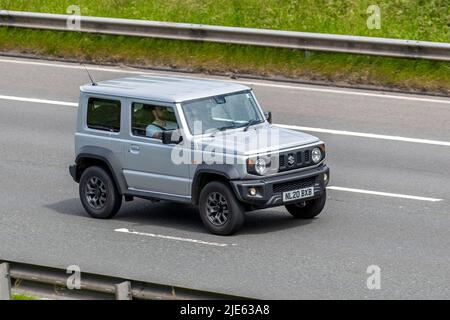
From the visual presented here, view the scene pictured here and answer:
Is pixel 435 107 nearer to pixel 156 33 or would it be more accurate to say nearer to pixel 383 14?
pixel 383 14

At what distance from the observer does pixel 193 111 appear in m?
16.1

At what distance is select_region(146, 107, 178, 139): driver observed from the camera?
1608cm

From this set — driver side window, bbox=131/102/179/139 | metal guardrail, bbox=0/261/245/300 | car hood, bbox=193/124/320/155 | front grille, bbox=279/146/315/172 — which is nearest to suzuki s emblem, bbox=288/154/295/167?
front grille, bbox=279/146/315/172

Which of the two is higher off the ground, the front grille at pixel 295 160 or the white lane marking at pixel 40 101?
the front grille at pixel 295 160

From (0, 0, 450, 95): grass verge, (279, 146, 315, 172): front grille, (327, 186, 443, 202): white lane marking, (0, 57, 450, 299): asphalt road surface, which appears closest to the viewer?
(0, 57, 450, 299): asphalt road surface

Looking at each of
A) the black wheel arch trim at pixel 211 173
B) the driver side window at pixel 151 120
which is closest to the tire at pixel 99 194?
the driver side window at pixel 151 120

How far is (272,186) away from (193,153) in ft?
3.70

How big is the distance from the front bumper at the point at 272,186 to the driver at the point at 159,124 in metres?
1.31

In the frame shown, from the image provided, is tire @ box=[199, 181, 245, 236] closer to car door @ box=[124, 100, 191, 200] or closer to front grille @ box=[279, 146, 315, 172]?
car door @ box=[124, 100, 191, 200]

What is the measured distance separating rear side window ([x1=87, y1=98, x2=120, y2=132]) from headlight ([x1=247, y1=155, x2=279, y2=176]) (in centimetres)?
220

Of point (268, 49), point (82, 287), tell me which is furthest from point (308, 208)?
point (268, 49)

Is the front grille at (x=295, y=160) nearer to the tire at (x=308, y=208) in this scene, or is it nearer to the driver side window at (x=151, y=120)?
the tire at (x=308, y=208)

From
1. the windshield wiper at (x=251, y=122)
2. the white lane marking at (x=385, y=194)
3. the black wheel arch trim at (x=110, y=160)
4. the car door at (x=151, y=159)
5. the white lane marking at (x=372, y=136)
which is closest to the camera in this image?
the car door at (x=151, y=159)

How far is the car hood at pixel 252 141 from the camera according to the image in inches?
607
